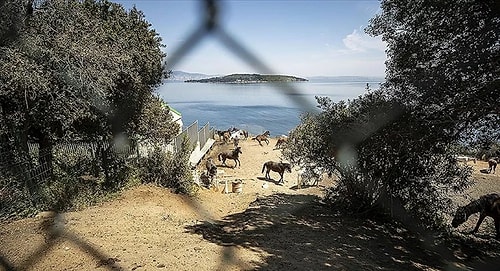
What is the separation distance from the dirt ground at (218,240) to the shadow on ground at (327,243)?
15mm

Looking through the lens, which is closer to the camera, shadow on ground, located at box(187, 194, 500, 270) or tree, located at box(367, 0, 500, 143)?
tree, located at box(367, 0, 500, 143)

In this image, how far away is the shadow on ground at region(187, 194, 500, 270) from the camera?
397 cm

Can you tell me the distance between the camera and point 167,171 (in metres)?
8.14

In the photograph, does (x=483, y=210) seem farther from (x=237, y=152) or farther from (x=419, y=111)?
(x=237, y=152)

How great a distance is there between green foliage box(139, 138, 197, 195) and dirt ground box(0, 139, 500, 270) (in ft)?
1.31

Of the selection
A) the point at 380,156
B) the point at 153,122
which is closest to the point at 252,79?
the point at 380,156

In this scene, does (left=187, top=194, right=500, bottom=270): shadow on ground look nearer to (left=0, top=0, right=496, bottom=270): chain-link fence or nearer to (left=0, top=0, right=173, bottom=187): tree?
(left=0, top=0, right=496, bottom=270): chain-link fence

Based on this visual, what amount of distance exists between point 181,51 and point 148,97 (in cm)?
689

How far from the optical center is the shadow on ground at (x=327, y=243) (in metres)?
3.97

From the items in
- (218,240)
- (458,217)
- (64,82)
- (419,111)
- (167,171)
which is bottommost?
(458,217)

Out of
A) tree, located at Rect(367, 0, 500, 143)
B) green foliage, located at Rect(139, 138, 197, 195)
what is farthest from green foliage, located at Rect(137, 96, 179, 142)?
tree, located at Rect(367, 0, 500, 143)

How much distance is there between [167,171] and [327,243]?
453cm

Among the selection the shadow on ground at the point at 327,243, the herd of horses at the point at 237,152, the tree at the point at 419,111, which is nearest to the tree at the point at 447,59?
the tree at the point at 419,111

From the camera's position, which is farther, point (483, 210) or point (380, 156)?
point (483, 210)
